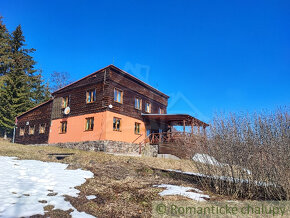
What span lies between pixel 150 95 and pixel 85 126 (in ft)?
24.1

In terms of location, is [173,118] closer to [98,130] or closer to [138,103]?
[138,103]

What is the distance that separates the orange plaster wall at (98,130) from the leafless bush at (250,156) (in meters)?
10.4

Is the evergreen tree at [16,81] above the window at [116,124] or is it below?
above

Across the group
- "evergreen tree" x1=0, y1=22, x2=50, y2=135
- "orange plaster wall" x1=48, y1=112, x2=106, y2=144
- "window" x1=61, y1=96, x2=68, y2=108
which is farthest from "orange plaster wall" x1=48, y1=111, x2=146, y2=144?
"evergreen tree" x1=0, y1=22, x2=50, y2=135

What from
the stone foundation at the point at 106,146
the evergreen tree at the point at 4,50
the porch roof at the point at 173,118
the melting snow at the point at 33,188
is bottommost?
the melting snow at the point at 33,188

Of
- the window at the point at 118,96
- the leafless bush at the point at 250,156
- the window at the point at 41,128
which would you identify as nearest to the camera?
the leafless bush at the point at 250,156

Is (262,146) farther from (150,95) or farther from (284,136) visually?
(150,95)

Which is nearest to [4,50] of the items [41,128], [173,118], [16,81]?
[16,81]

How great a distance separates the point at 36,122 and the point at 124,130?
1057cm

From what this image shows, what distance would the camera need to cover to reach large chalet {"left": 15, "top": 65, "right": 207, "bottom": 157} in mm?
16156

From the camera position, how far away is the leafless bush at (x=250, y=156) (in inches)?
205

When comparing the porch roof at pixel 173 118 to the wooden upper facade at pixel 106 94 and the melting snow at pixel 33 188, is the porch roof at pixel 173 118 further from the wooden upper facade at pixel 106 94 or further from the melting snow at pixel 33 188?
the melting snow at pixel 33 188

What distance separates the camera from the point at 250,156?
5.50 m

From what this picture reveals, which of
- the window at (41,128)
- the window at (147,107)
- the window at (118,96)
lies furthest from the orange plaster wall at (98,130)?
the window at (147,107)
